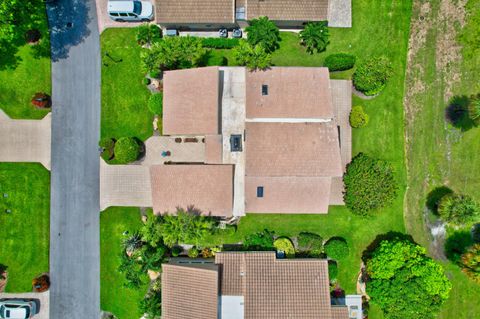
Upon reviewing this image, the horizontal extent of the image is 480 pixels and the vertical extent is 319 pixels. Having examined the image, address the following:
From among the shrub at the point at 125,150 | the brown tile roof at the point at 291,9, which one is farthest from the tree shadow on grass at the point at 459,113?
the shrub at the point at 125,150

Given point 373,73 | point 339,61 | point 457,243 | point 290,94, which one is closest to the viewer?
point 290,94

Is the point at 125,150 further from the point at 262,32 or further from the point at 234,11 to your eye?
the point at 262,32

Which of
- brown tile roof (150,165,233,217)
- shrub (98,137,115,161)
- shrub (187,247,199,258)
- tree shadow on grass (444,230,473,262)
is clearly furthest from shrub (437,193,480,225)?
shrub (98,137,115,161)

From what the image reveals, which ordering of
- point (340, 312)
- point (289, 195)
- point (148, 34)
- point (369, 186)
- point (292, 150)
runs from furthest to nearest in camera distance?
point (148, 34), point (289, 195), point (340, 312), point (292, 150), point (369, 186)

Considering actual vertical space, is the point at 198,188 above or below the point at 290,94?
below

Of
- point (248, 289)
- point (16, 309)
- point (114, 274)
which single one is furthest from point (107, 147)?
point (248, 289)

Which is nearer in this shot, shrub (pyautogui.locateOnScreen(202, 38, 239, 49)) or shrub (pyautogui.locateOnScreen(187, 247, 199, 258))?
shrub (pyautogui.locateOnScreen(187, 247, 199, 258))

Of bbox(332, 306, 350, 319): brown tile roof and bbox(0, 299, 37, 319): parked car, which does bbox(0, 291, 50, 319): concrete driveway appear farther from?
bbox(332, 306, 350, 319): brown tile roof
